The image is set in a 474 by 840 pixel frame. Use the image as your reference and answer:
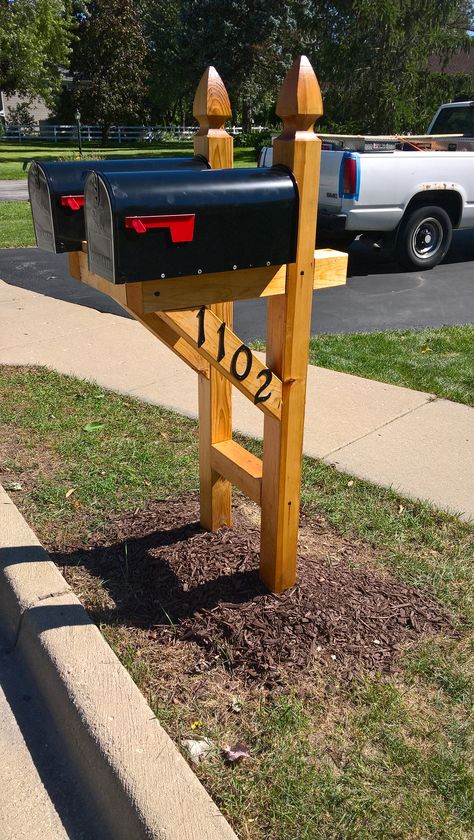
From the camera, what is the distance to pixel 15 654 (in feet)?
9.10

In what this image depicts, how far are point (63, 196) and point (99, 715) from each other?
161 centimetres

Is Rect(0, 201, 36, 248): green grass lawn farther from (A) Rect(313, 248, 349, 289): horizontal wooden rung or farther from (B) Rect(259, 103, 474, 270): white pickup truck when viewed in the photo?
(A) Rect(313, 248, 349, 289): horizontal wooden rung

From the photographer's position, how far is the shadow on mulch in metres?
2.57

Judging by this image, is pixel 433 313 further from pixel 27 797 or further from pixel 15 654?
pixel 27 797

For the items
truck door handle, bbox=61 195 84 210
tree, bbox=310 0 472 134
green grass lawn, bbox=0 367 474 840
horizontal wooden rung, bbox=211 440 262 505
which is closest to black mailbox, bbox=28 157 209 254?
truck door handle, bbox=61 195 84 210

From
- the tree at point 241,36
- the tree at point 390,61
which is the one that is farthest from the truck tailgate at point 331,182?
the tree at point 241,36

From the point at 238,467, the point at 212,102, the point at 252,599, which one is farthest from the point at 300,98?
the point at 252,599

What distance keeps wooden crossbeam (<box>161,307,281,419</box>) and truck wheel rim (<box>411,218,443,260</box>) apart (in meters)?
7.00

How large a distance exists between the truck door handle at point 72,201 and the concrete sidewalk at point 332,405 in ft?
7.03

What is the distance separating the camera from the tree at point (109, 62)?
43.8 metres

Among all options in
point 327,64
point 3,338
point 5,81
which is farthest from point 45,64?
point 3,338

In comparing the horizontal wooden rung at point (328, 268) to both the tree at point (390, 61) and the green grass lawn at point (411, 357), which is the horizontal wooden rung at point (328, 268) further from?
the tree at point (390, 61)

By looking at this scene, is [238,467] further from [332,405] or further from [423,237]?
[423,237]

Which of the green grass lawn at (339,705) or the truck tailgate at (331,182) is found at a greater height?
the truck tailgate at (331,182)
